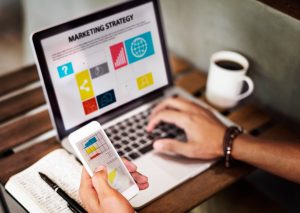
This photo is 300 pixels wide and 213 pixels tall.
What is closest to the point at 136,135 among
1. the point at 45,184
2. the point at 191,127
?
the point at 191,127

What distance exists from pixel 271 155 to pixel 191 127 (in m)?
0.19

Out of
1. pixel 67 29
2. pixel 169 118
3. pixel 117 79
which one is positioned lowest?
pixel 169 118

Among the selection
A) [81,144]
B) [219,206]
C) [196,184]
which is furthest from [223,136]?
[81,144]

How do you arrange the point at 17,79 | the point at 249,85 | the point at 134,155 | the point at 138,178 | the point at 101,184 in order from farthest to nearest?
the point at 17,79 < the point at 249,85 < the point at 134,155 < the point at 138,178 < the point at 101,184

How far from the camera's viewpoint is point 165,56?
A: 1101 mm

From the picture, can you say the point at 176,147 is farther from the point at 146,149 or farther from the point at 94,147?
the point at 94,147

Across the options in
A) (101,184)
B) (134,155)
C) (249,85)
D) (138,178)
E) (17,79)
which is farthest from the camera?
(17,79)

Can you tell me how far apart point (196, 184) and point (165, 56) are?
0.35m

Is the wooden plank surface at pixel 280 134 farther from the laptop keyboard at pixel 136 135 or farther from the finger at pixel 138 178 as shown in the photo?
the finger at pixel 138 178

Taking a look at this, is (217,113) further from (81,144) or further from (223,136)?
(81,144)

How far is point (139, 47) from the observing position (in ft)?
3.43

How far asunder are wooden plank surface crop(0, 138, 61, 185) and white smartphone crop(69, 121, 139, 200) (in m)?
0.24

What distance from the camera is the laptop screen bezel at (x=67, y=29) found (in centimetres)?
90

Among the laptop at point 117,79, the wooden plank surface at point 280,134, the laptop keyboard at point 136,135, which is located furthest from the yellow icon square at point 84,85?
the wooden plank surface at point 280,134
